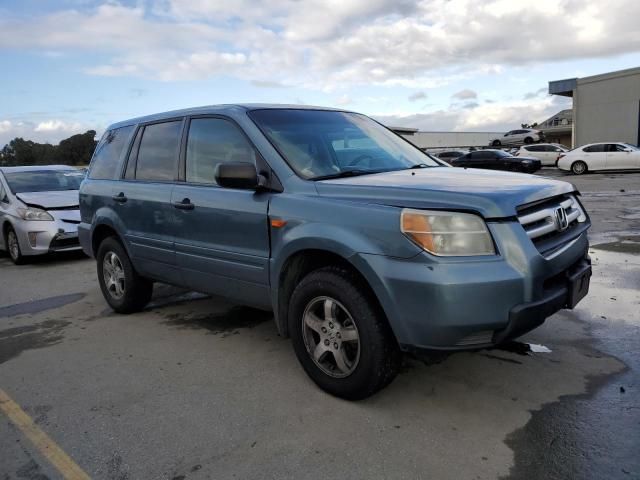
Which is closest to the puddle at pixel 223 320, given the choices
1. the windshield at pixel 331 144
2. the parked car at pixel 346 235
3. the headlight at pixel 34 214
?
the parked car at pixel 346 235

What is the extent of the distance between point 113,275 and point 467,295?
402 cm

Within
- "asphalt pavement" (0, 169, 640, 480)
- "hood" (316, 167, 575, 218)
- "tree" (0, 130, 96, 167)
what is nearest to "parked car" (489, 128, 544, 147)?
"tree" (0, 130, 96, 167)

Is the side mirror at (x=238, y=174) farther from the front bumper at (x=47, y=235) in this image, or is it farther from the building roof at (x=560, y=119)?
the building roof at (x=560, y=119)

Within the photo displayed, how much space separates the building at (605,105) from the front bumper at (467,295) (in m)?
37.7

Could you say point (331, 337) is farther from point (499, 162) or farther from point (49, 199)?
point (499, 162)

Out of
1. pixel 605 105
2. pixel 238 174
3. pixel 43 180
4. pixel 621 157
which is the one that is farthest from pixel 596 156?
pixel 238 174

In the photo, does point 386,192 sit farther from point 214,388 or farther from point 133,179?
point 133,179

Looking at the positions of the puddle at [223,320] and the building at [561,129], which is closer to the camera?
the puddle at [223,320]

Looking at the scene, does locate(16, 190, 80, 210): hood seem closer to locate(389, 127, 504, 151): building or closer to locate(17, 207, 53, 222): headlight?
locate(17, 207, 53, 222): headlight

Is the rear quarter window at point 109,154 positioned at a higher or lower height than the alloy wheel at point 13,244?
higher

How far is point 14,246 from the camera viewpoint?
909 centimetres

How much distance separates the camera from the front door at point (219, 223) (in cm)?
391

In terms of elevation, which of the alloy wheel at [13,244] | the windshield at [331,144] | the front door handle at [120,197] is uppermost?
the windshield at [331,144]

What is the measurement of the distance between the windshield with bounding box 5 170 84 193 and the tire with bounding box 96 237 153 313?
4651mm
